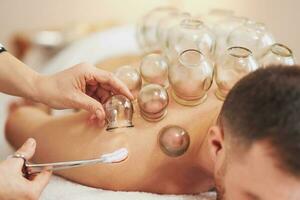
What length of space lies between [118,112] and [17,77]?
22 cm

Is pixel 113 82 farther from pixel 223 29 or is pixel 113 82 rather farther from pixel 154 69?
pixel 223 29

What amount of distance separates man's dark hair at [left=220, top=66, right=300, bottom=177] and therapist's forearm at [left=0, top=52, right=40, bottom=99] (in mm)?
401

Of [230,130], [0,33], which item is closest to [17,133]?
[230,130]

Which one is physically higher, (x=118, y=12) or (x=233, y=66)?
(x=233, y=66)

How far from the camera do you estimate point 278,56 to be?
920 mm

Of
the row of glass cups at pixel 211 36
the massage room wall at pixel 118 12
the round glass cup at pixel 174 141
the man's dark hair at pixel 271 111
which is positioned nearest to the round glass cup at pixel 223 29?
the row of glass cups at pixel 211 36

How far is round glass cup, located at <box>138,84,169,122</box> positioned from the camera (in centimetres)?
87

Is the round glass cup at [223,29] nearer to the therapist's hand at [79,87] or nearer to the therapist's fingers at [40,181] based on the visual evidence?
the therapist's hand at [79,87]

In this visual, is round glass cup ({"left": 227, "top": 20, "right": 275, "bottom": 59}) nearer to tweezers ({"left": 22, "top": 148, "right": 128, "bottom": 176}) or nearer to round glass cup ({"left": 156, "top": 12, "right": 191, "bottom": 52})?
round glass cup ({"left": 156, "top": 12, "right": 191, "bottom": 52})

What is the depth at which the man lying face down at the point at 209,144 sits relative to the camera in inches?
25.4

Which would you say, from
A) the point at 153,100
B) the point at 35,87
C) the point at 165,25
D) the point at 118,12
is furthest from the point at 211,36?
the point at 118,12

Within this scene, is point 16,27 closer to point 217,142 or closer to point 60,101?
point 60,101

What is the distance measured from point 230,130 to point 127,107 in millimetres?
228

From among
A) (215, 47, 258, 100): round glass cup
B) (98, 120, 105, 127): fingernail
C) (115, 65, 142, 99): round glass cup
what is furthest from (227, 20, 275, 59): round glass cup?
(98, 120, 105, 127): fingernail
